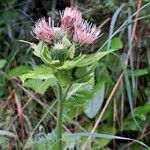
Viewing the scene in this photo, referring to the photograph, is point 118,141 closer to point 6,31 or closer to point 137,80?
point 137,80

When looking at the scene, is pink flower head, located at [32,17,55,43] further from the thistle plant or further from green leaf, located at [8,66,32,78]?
green leaf, located at [8,66,32,78]

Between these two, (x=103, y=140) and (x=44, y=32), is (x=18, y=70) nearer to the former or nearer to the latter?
(x=103, y=140)

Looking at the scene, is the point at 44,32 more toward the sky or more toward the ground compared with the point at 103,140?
more toward the sky

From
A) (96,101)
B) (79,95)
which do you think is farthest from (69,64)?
(96,101)

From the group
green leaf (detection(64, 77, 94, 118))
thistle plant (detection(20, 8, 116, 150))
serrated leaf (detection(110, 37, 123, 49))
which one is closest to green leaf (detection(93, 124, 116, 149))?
serrated leaf (detection(110, 37, 123, 49))

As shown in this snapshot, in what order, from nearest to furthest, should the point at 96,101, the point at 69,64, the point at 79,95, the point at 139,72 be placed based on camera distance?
the point at 69,64 < the point at 79,95 < the point at 96,101 < the point at 139,72

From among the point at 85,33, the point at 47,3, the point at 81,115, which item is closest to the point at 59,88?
the point at 85,33

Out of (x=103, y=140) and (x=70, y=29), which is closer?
(x=70, y=29)
